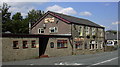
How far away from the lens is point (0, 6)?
48.6 meters

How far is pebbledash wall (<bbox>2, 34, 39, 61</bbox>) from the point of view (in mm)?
21016

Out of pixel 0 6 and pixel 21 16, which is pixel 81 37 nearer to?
pixel 0 6

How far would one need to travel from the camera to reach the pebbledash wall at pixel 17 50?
21.0m

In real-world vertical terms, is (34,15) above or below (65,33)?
above

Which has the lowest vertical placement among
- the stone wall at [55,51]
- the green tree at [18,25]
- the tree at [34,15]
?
the stone wall at [55,51]

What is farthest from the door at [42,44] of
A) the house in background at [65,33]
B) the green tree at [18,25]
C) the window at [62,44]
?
the green tree at [18,25]

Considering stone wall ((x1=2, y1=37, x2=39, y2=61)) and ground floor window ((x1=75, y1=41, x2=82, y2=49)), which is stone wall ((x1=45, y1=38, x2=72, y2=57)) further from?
stone wall ((x1=2, y1=37, x2=39, y2=61))

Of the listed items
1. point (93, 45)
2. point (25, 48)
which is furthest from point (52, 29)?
point (25, 48)

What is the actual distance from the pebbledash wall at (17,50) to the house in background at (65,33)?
133 inches

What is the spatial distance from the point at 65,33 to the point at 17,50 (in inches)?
505

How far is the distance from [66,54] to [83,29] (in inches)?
307

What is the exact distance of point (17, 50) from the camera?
73.9 feet

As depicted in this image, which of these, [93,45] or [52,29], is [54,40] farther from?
[93,45]

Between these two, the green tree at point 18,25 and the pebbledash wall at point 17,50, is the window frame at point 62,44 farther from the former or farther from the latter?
the green tree at point 18,25
